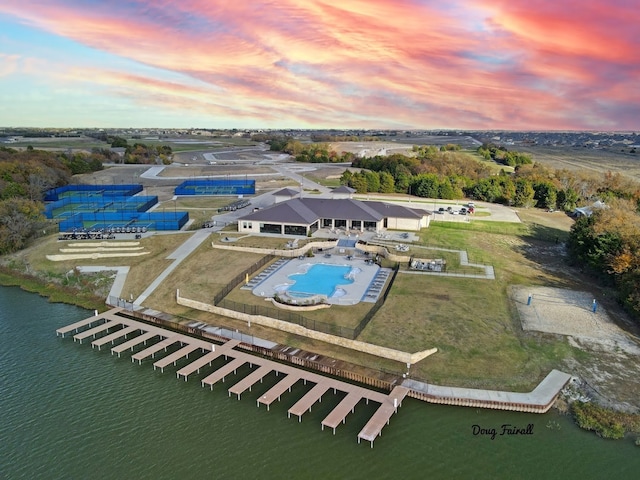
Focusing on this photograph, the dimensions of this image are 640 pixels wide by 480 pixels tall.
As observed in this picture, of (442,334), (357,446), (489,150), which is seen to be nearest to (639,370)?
(442,334)

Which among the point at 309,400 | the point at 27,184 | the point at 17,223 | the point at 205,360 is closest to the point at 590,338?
the point at 309,400

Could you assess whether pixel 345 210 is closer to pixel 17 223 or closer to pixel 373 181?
pixel 373 181

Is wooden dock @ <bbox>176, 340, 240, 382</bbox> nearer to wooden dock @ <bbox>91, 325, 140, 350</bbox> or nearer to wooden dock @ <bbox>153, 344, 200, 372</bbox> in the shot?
wooden dock @ <bbox>153, 344, 200, 372</bbox>

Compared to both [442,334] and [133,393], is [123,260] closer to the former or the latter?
[133,393]

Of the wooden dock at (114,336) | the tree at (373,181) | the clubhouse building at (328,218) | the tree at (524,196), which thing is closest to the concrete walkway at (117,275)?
the wooden dock at (114,336)
